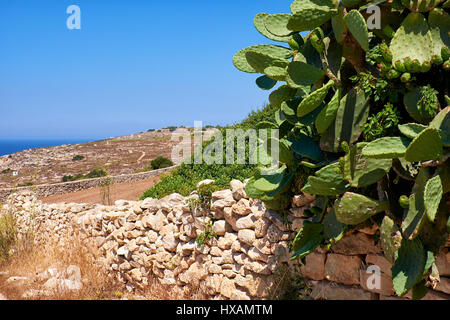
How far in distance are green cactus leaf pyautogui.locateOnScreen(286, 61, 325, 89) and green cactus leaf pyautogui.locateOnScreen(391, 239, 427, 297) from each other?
3.85ft

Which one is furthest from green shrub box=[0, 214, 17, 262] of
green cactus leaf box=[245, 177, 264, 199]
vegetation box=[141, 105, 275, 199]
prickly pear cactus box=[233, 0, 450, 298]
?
prickly pear cactus box=[233, 0, 450, 298]

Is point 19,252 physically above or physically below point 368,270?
below

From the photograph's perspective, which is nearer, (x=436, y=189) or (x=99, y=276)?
(x=436, y=189)

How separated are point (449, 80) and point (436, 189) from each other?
28.3 inches

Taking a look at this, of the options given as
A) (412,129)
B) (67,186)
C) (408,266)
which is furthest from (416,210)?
(67,186)

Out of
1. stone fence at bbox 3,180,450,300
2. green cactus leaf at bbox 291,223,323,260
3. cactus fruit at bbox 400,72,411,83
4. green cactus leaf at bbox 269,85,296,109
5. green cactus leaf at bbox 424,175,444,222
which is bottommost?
stone fence at bbox 3,180,450,300

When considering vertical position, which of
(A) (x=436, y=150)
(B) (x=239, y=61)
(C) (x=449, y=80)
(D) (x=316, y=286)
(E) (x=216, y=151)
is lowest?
(D) (x=316, y=286)

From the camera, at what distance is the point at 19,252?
21.2ft

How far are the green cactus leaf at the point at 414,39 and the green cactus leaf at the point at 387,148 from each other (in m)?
0.49

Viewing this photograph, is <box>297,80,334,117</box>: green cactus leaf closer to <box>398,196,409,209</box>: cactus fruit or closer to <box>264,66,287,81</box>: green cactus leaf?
<box>264,66,287,81</box>: green cactus leaf

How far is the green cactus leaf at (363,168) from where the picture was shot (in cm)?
224

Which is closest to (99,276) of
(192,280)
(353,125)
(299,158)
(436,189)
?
(192,280)

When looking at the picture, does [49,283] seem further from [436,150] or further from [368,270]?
[436,150]

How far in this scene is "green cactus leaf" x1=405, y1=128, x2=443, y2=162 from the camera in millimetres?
1890
